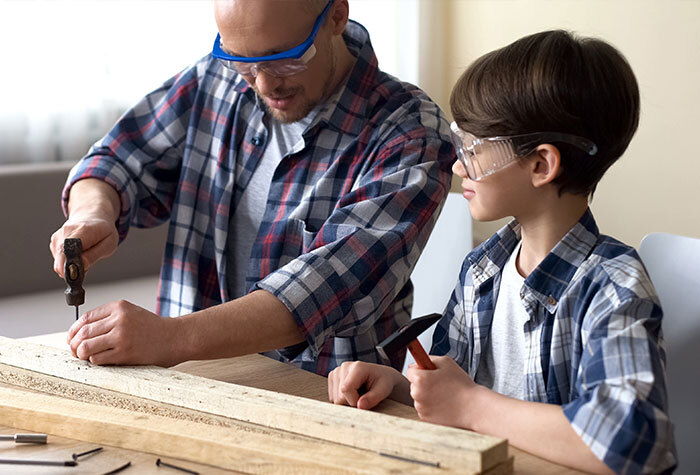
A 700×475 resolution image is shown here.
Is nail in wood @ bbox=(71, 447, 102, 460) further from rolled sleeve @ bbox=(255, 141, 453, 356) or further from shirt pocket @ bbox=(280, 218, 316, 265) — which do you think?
shirt pocket @ bbox=(280, 218, 316, 265)

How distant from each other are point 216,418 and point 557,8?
8.87ft

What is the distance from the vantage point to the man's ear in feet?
5.74

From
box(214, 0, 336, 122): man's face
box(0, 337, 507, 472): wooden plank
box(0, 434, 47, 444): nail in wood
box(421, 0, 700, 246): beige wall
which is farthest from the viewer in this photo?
box(421, 0, 700, 246): beige wall

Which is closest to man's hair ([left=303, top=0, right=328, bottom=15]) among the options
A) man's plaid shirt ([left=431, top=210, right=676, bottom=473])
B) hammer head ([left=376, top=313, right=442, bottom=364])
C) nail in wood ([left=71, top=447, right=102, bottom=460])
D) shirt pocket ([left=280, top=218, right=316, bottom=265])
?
shirt pocket ([left=280, top=218, right=316, bottom=265])

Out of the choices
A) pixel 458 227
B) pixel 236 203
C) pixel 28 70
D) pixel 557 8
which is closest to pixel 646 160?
pixel 557 8

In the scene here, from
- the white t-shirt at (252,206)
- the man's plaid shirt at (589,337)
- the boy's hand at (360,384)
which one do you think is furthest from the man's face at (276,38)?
the boy's hand at (360,384)

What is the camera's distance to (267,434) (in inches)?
44.9

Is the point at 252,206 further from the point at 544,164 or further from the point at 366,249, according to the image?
the point at 544,164

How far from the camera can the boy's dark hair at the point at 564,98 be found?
1.29 meters

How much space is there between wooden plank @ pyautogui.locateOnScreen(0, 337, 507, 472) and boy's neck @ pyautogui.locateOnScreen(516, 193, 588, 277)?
43 cm

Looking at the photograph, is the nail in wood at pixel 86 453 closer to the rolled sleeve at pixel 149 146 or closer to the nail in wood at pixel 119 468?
the nail in wood at pixel 119 468

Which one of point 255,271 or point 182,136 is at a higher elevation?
point 182,136

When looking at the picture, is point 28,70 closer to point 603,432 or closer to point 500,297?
point 500,297

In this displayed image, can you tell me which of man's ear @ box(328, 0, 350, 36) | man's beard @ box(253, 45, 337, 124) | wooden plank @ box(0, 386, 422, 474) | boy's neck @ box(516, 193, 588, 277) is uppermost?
man's ear @ box(328, 0, 350, 36)
